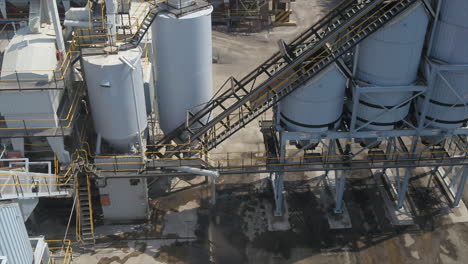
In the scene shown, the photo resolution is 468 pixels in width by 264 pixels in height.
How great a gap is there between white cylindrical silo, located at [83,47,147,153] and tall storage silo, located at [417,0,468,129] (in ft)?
39.4

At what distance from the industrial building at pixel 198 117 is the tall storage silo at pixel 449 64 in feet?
0.18

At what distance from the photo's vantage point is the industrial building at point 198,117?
2038 cm

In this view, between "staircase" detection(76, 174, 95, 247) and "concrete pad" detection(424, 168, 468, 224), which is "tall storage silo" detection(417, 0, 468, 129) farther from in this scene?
"staircase" detection(76, 174, 95, 247)

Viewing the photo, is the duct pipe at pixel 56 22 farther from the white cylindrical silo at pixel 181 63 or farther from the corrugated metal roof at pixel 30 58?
the white cylindrical silo at pixel 181 63

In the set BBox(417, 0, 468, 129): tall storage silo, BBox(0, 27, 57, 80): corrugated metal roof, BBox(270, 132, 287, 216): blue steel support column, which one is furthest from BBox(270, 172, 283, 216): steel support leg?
BBox(0, 27, 57, 80): corrugated metal roof

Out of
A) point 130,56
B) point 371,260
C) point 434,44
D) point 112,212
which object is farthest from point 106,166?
point 434,44

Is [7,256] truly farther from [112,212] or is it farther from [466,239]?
[466,239]

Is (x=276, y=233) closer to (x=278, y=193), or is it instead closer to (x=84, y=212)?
(x=278, y=193)

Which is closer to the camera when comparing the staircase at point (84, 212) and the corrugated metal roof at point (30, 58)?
the corrugated metal roof at point (30, 58)

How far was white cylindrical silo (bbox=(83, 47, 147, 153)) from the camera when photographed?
20739mm

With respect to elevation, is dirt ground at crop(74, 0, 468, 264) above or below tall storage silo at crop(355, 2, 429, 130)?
below

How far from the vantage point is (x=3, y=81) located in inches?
805

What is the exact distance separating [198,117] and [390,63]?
344 inches

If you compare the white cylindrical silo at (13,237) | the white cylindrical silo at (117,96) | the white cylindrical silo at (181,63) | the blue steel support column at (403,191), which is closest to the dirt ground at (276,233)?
the blue steel support column at (403,191)
